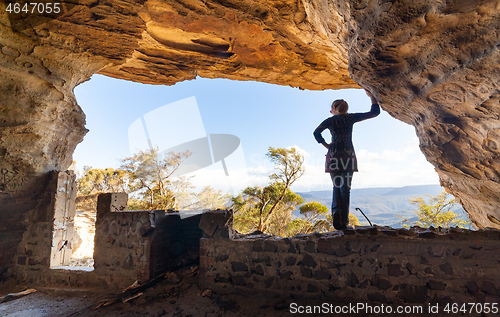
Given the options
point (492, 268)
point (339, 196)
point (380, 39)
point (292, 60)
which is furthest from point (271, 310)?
point (292, 60)

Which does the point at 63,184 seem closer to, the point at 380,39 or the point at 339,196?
the point at 339,196

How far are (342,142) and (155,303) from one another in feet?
10.5

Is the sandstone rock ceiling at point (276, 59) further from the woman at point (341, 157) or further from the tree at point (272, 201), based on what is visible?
the tree at point (272, 201)

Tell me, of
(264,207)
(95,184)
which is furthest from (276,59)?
(95,184)

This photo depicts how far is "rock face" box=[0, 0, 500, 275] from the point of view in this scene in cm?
250

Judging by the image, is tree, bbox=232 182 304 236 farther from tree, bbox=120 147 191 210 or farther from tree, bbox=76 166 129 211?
tree, bbox=76 166 129 211

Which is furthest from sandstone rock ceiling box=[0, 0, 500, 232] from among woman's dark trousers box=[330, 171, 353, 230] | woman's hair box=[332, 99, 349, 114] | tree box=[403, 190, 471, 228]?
tree box=[403, 190, 471, 228]

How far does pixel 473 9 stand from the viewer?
6.98 feet

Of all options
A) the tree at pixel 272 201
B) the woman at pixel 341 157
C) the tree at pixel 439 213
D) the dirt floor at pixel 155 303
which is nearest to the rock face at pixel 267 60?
the woman at pixel 341 157

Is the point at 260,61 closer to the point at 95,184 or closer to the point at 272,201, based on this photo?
the point at 272,201

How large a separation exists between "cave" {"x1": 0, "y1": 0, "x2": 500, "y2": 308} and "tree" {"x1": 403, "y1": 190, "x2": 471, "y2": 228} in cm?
1210

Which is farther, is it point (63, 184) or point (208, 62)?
point (208, 62)

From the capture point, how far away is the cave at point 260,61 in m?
2.50

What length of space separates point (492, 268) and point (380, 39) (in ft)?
8.39
